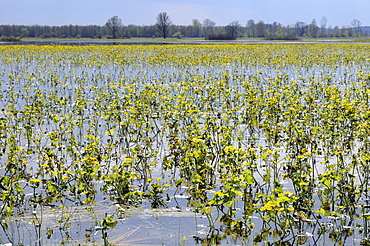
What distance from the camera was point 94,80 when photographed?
65.2 ft

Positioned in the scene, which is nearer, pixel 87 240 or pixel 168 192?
pixel 87 240

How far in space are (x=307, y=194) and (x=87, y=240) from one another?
305 centimetres

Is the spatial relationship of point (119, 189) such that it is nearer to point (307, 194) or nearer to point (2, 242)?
point (2, 242)

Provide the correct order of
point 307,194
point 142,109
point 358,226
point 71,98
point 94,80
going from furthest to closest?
point 94,80
point 71,98
point 142,109
point 307,194
point 358,226

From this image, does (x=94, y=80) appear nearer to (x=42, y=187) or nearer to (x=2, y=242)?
(x=42, y=187)

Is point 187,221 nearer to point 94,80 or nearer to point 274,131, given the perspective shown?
point 274,131

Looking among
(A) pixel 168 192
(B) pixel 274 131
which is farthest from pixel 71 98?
(A) pixel 168 192

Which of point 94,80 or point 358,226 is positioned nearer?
point 358,226

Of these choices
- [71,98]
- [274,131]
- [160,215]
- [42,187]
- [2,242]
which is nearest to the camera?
[2,242]

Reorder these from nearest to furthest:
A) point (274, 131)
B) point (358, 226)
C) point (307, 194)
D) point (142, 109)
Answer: point (358, 226), point (307, 194), point (274, 131), point (142, 109)

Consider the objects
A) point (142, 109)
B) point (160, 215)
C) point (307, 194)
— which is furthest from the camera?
point (142, 109)

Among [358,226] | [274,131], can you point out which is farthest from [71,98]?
[358,226]

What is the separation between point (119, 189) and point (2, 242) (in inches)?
70.0

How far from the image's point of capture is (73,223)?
→ 5.36 m
